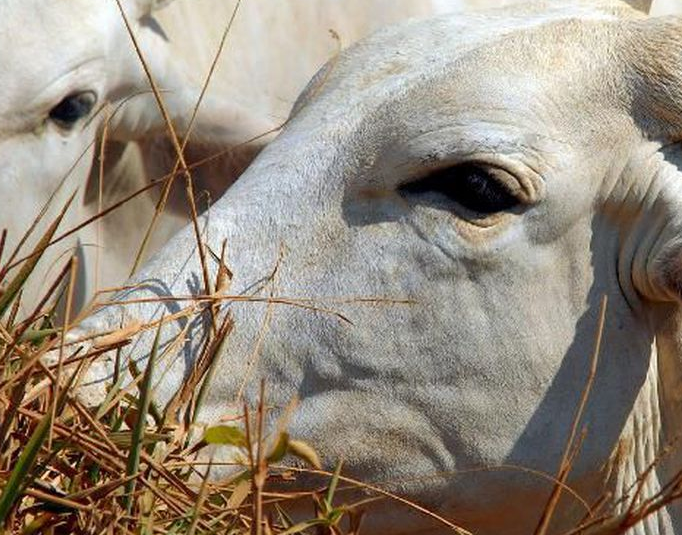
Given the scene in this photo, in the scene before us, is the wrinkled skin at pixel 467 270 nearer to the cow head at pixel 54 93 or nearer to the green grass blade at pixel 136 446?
the green grass blade at pixel 136 446

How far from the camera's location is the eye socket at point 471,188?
3256mm

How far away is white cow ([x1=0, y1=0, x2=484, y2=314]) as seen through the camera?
17.1 ft

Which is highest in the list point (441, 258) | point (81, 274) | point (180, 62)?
point (441, 258)

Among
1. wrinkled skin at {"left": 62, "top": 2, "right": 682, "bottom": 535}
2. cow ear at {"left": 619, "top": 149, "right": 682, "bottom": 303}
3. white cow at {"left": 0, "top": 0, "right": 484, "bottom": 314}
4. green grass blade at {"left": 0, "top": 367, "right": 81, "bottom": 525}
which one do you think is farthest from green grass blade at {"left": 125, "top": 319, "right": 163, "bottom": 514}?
white cow at {"left": 0, "top": 0, "right": 484, "bottom": 314}

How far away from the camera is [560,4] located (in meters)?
3.68

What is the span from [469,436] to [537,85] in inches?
24.4

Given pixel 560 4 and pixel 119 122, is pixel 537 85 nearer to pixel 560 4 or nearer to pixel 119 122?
pixel 560 4

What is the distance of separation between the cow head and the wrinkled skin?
1769 mm

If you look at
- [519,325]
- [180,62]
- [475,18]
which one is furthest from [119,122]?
[519,325]

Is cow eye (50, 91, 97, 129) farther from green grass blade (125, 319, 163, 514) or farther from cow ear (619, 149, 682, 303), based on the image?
green grass blade (125, 319, 163, 514)

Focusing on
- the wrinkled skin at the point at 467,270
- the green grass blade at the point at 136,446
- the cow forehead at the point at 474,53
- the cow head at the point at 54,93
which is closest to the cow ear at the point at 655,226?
the wrinkled skin at the point at 467,270

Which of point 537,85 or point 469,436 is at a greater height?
point 537,85

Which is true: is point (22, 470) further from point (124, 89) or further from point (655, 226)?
point (124, 89)

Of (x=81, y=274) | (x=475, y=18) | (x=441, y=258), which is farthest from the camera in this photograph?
(x=81, y=274)
